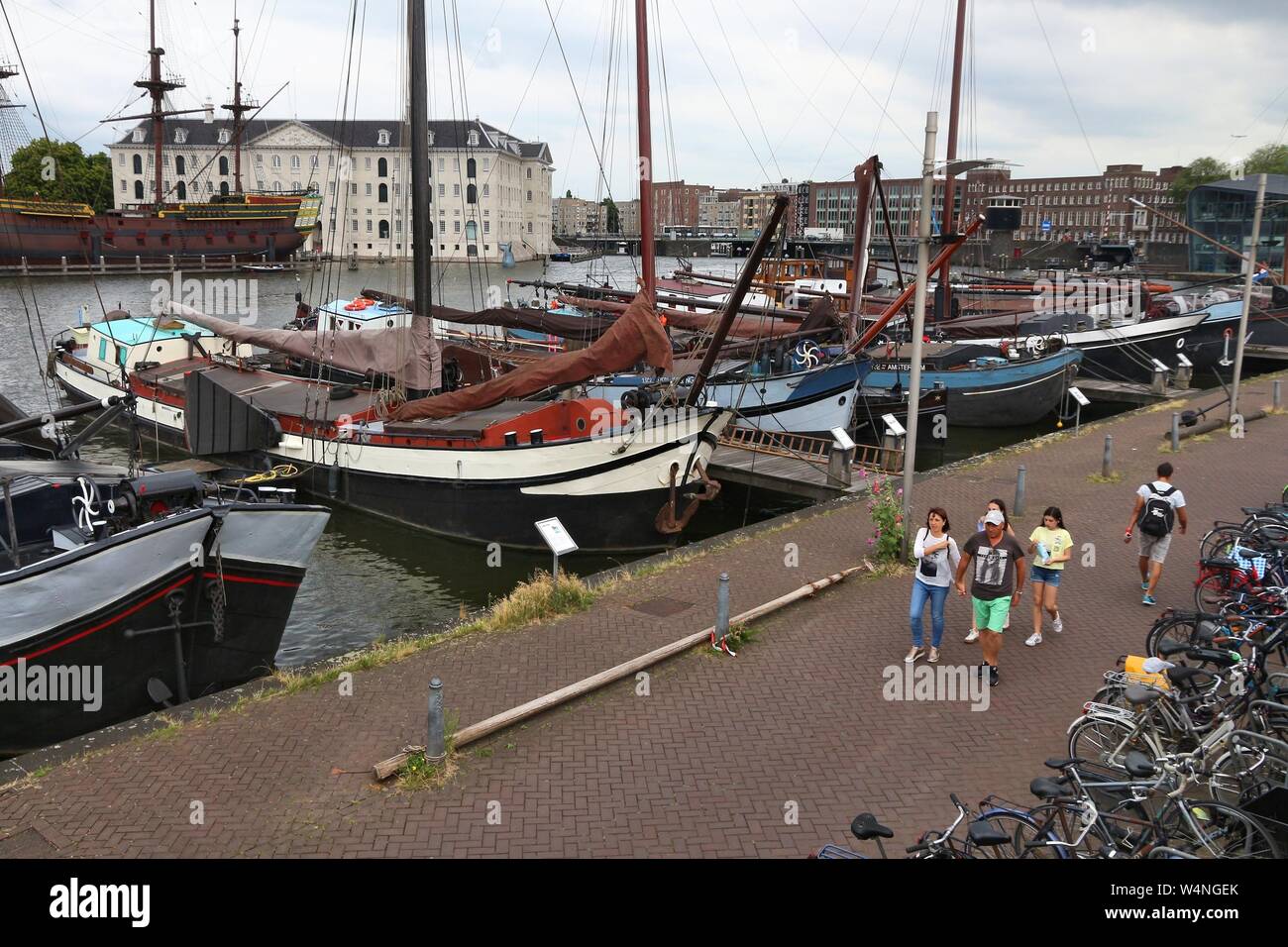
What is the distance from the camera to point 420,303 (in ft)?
65.3

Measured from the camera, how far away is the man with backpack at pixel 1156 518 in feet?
37.4

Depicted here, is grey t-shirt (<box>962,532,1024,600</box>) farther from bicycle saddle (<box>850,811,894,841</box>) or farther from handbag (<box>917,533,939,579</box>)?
bicycle saddle (<box>850,811,894,841</box>)

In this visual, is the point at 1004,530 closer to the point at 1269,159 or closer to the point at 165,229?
the point at 165,229

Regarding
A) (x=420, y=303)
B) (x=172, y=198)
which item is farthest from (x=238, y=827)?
(x=172, y=198)

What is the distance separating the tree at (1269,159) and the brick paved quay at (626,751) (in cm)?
11480

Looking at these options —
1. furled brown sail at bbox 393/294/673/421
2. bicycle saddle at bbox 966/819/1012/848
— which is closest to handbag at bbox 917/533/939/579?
bicycle saddle at bbox 966/819/1012/848

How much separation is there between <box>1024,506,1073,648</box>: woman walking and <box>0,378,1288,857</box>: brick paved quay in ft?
0.85

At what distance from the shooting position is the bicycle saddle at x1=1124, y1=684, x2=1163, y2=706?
7.17m

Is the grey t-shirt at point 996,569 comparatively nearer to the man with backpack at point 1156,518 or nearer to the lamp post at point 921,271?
the man with backpack at point 1156,518

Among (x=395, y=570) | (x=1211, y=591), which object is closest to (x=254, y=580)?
(x=395, y=570)

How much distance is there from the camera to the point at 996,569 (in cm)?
958

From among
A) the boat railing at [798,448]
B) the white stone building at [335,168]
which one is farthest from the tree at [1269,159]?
the boat railing at [798,448]

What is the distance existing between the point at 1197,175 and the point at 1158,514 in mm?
130507
